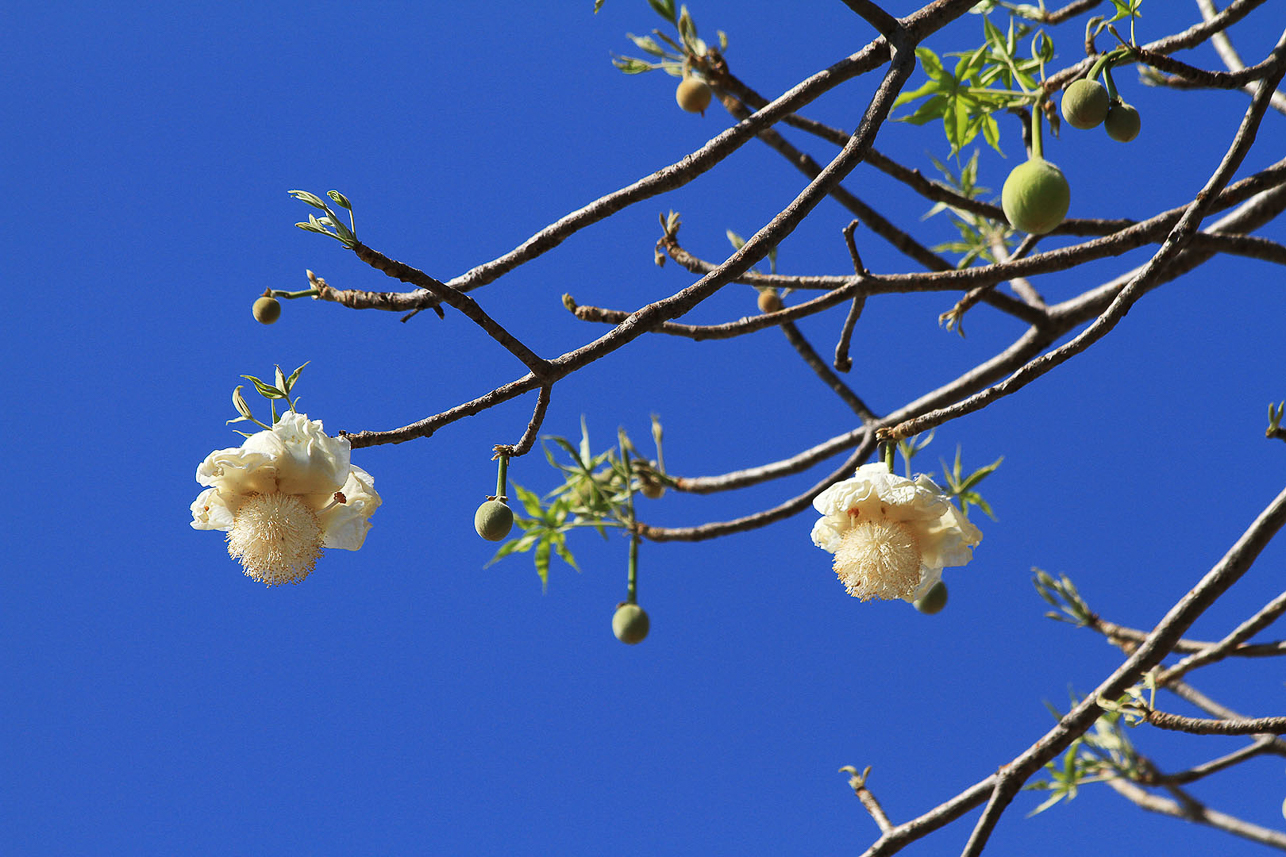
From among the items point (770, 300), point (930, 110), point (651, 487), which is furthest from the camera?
point (651, 487)

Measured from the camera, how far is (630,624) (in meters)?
2.94

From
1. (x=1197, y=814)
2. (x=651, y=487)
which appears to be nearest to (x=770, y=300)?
(x=651, y=487)

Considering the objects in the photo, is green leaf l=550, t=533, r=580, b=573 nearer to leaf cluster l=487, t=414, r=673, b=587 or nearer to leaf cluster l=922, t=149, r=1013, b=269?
leaf cluster l=487, t=414, r=673, b=587

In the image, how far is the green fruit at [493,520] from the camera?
1.79 metres

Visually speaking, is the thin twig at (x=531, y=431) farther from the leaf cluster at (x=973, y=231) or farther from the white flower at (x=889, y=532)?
the leaf cluster at (x=973, y=231)

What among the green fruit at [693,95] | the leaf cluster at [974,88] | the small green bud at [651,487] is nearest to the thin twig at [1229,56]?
the leaf cluster at [974,88]

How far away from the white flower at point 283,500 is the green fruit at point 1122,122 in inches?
63.8

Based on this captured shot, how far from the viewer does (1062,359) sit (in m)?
1.54

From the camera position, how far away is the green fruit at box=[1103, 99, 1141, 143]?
2.03 metres

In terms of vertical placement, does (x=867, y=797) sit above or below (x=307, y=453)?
below

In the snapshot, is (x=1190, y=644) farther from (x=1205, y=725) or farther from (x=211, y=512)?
(x=211, y=512)

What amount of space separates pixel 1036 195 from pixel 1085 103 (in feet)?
1.07

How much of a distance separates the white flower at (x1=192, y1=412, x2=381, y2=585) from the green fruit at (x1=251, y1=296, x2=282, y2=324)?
32 cm

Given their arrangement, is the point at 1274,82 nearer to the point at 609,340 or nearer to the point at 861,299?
the point at 861,299
